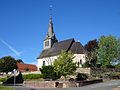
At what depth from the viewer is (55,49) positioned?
9650cm

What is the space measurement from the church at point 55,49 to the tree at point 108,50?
7231mm

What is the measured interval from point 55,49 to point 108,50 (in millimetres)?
23904

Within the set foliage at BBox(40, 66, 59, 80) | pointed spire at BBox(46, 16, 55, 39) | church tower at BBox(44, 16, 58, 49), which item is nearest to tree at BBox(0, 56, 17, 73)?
church tower at BBox(44, 16, 58, 49)

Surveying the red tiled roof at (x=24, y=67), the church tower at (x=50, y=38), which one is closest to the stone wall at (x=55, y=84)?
the church tower at (x=50, y=38)

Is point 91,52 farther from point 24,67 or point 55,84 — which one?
point 24,67

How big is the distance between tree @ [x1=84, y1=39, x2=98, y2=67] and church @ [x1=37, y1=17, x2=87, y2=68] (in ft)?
4.75

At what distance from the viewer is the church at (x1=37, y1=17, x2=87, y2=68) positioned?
85000mm

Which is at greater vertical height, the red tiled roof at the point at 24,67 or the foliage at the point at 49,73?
the red tiled roof at the point at 24,67

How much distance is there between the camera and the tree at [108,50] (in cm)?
7688

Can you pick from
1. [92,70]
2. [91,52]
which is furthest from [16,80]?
[91,52]

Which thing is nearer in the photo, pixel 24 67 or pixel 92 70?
pixel 92 70

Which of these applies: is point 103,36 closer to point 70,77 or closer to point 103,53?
point 103,53

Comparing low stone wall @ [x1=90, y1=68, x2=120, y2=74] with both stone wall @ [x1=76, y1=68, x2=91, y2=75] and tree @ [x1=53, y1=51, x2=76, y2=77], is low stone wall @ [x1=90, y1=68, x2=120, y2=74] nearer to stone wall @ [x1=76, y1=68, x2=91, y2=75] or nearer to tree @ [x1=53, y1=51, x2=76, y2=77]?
stone wall @ [x1=76, y1=68, x2=91, y2=75]

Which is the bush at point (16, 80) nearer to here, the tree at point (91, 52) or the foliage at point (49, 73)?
the foliage at point (49, 73)
